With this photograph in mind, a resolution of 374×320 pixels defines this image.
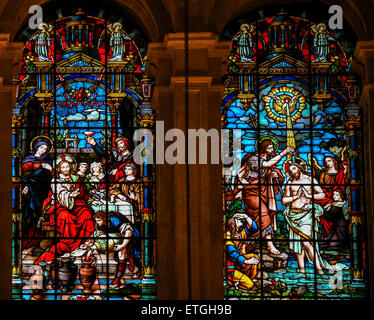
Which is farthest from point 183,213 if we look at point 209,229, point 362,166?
point 362,166

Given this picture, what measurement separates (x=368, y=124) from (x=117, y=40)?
4562 mm

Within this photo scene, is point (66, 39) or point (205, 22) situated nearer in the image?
point (205, 22)

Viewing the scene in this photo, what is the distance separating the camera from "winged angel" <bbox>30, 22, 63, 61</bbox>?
22469mm

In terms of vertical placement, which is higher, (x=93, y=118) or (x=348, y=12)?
(x=348, y=12)

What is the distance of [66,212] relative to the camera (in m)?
21.7

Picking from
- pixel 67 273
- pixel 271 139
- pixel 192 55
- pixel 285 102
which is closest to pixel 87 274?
pixel 67 273

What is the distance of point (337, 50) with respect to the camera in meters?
22.8

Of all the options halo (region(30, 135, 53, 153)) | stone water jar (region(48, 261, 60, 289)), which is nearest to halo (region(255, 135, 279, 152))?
halo (region(30, 135, 53, 153))

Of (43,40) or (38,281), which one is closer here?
(38,281)

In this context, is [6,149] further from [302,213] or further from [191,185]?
[302,213]

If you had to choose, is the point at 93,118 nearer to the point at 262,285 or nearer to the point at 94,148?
the point at 94,148

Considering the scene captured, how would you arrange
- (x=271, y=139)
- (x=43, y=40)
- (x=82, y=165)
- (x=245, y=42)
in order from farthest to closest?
(x=245, y=42) → (x=43, y=40) → (x=271, y=139) → (x=82, y=165)

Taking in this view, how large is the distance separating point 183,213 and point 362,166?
11.3ft

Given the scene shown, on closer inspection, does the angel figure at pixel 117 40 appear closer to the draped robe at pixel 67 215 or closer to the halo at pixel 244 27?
the halo at pixel 244 27
